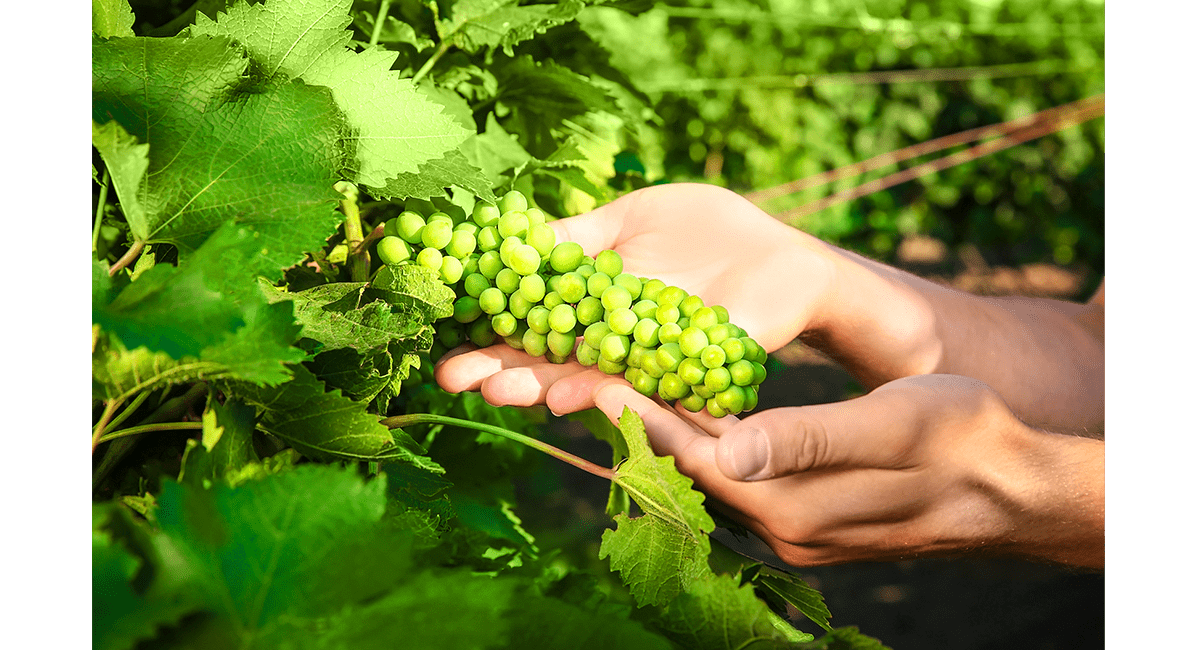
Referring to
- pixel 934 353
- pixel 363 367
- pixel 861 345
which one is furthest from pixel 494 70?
pixel 934 353

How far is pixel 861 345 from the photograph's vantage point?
1309mm

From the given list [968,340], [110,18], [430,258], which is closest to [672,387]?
[430,258]

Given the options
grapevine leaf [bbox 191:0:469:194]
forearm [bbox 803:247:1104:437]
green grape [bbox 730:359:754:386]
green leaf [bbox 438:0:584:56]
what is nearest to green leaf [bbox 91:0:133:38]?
grapevine leaf [bbox 191:0:469:194]

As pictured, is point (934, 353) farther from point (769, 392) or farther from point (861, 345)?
point (769, 392)

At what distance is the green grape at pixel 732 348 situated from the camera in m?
0.67

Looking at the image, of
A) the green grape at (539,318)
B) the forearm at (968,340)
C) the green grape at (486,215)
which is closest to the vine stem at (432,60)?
the green grape at (486,215)

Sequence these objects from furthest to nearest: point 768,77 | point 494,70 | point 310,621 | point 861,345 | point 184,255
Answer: point 768,77, point 861,345, point 494,70, point 184,255, point 310,621

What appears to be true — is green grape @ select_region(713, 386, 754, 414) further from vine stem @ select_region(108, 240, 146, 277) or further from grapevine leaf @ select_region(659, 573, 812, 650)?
vine stem @ select_region(108, 240, 146, 277)

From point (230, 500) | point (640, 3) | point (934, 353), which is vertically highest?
point (640, 3)

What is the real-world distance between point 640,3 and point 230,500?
71 cm

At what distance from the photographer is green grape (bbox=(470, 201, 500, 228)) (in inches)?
27.0

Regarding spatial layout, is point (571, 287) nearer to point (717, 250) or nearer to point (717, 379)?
point (717, 379)

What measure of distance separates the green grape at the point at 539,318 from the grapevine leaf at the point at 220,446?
28 centimetres

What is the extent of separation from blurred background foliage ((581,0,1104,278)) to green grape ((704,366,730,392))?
5.38 ft
